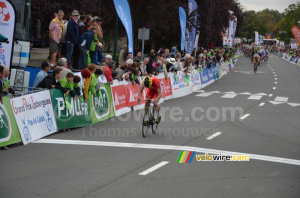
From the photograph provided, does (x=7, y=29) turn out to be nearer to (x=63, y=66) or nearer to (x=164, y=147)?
(x=63, y=66)

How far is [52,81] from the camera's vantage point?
45.4ft

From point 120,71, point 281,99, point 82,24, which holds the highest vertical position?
point 82,24

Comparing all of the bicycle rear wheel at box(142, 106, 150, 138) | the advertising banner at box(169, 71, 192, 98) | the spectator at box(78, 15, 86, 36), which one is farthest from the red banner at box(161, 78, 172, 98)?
the bicycle rear wheel at box(142, 106, 150, 138)

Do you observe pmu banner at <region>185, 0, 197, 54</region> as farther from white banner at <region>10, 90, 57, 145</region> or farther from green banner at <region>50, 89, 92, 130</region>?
white banner at <region>10, 90, 57, 145</region>

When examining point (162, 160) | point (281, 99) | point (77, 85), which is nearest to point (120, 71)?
point (77, 85)

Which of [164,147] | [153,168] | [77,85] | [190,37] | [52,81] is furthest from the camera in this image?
[190,37]

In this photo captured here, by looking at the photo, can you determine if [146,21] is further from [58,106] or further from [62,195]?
[62,195]

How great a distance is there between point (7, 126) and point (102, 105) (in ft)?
16.7

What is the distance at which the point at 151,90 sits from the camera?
14156 mm

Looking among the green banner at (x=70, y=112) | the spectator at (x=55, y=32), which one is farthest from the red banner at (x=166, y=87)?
the green banner at (x=70, y=112)

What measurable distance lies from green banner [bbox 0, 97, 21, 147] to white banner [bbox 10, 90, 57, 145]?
14cm

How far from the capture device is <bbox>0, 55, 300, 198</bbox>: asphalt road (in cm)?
820

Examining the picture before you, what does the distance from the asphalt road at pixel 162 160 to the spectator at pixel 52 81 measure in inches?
50.1

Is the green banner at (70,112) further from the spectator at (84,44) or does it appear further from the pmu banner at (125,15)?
the pmu banner at (125,15)
